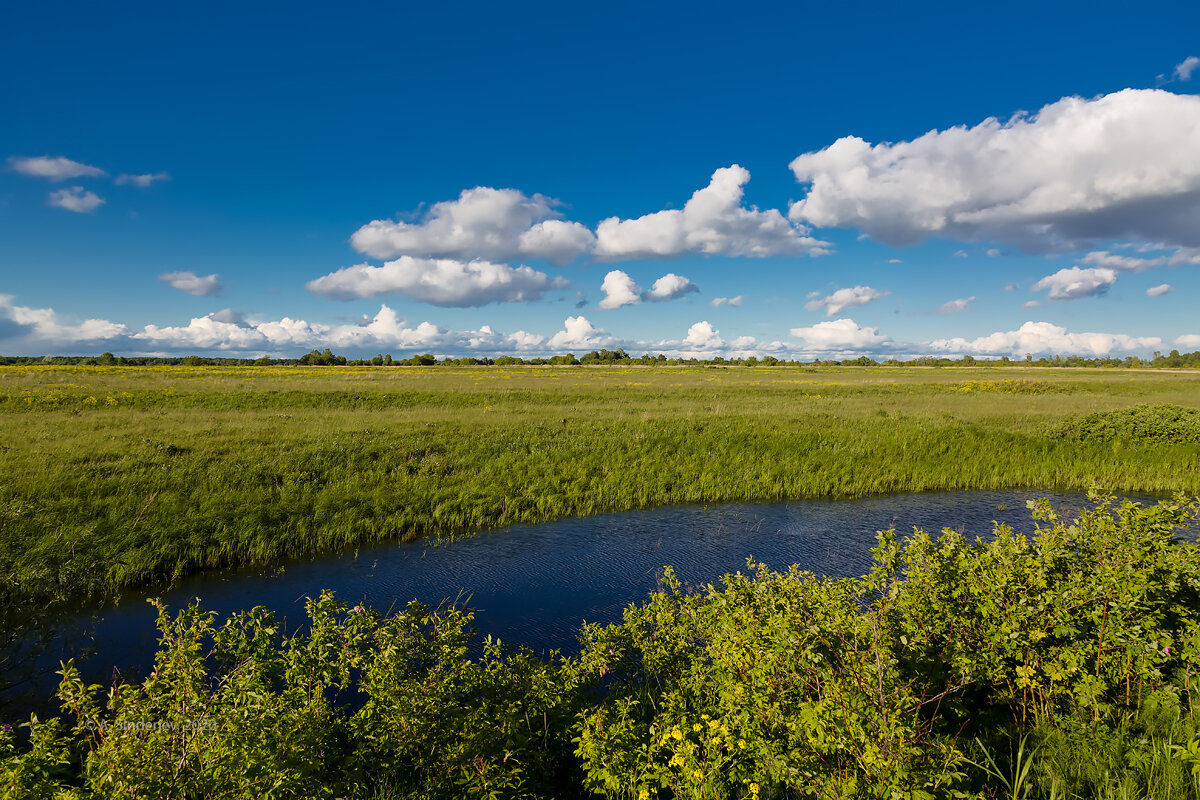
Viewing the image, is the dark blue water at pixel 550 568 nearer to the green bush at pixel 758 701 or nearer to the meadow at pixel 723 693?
the meadow at pixel 723 693

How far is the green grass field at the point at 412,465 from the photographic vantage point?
12891 millimetres

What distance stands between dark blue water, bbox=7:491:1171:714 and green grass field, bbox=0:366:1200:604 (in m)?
1.10

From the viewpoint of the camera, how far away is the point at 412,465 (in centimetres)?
1945

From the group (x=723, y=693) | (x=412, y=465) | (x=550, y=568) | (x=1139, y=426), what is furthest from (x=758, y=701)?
(x=1139, y=426)

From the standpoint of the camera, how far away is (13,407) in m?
28.2

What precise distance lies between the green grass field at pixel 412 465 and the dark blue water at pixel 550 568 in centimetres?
110

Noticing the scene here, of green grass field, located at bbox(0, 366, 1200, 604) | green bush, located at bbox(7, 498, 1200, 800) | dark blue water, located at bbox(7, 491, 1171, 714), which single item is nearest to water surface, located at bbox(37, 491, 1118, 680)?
dark blue water, located at bbox(7, 491, 1171, 714)

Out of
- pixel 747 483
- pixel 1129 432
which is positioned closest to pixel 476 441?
pixel 747 483

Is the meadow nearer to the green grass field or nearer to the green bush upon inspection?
the green bush

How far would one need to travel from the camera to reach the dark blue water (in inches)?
383

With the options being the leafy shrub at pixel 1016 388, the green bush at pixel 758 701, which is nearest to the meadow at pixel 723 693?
the green bush at pixel 758 701

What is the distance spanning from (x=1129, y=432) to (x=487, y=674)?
1246 inches

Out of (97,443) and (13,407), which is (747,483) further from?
(13,407)

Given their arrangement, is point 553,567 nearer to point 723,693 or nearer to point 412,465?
point 723,693
